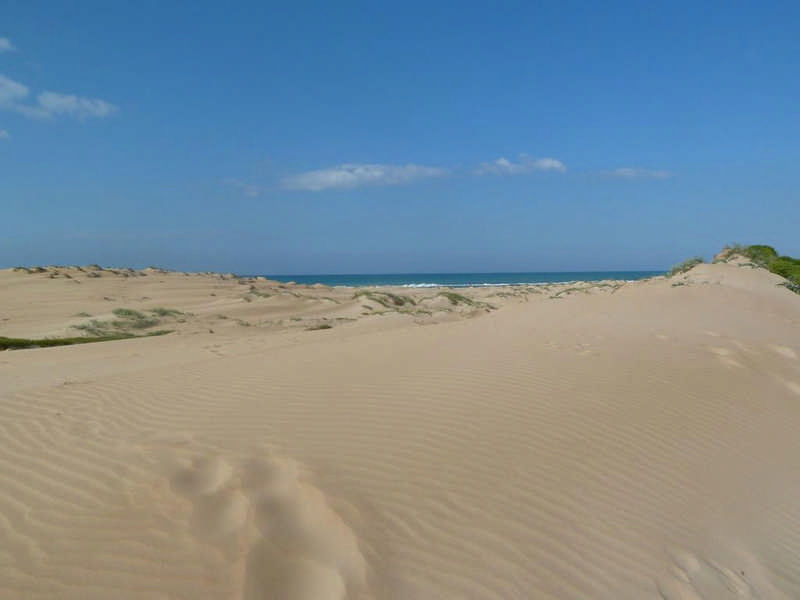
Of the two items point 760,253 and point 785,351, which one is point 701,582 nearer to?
point 785,351

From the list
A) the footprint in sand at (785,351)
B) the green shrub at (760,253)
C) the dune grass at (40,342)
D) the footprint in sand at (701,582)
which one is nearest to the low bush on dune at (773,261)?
the green shrub at (760,253)

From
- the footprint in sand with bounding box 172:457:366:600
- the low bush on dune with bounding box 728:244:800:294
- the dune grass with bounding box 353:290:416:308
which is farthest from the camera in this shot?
the dune grass with bounding box 353:290:416:308

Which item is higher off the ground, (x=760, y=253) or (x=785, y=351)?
(x=760, y=253)

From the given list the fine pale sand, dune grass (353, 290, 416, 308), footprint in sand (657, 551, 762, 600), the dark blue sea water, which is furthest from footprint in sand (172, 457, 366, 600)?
the dark blue sea water

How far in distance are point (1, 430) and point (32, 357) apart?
6.03 m

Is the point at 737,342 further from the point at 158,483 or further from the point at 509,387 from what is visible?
the point at 158,483

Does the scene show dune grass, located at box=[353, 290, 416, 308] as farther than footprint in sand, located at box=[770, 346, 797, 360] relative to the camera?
Yes

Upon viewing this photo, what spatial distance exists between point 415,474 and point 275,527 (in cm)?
97

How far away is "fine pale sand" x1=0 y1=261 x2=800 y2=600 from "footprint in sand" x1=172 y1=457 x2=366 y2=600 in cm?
1

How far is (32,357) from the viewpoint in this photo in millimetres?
9578

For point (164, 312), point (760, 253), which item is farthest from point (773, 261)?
point (164, 312)

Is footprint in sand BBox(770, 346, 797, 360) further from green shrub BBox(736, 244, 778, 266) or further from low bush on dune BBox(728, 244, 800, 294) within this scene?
green shrub BBox(736, 244, 778, 266)

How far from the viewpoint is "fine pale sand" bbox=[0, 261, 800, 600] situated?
8.55 feet

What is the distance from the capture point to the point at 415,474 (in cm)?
344
